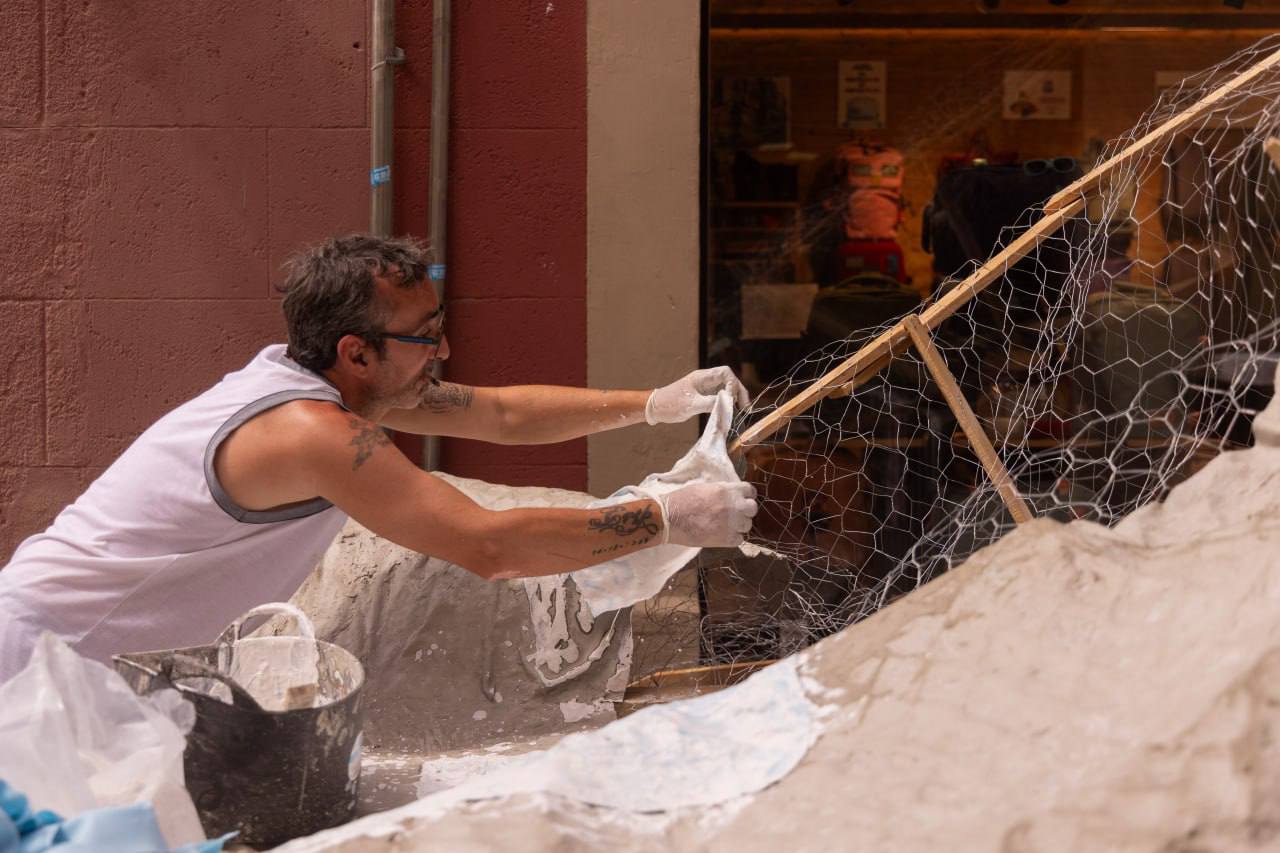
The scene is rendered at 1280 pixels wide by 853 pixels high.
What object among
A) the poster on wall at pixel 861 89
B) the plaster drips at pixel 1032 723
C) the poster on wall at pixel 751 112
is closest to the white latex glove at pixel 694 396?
the plaster drips at pixel 1032 723

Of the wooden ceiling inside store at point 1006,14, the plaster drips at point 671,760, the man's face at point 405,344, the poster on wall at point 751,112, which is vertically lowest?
the plaster drips at point 671,760

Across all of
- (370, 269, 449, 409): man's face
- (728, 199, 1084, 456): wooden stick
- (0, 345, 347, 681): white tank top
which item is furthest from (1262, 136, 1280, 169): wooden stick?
(0, 345, 347, 681): white tank top

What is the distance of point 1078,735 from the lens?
1516mm

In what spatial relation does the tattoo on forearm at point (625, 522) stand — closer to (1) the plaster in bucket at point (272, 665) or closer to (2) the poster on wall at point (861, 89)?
(1) the plaster in bucket at point (272, 665)

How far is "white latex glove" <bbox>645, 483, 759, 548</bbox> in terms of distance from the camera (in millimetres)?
2465

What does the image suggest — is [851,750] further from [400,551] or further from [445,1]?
[445,1]

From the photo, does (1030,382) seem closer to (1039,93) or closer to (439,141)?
(1039,93)

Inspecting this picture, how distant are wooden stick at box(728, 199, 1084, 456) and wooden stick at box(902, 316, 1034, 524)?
0.05 metres

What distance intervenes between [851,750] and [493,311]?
8.13 ft

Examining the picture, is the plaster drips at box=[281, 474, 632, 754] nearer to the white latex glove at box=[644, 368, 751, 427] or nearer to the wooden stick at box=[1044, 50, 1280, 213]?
the white latex glove at box=[644, 368, 751, 427]

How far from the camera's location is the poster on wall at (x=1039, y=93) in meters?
4.04

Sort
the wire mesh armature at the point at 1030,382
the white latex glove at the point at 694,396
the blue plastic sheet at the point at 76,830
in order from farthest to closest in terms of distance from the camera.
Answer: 1. the wire mesh armature at the point at 1030,382
2. the white latex glove at the point at 694,396
3. the blue plastic sheet at the point at 76,830

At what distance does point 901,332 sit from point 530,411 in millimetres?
980

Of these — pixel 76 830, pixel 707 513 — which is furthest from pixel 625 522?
pixel 76 830
